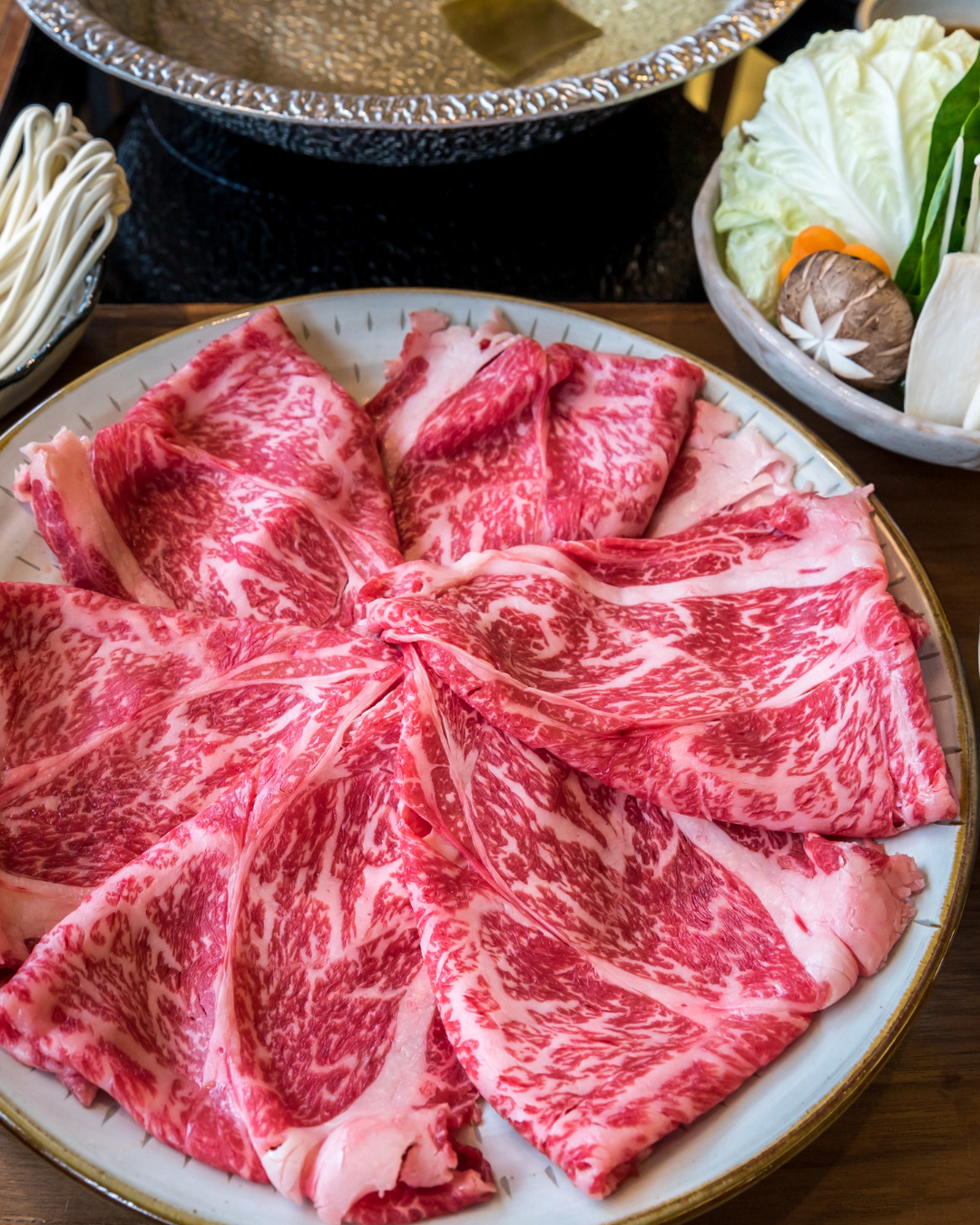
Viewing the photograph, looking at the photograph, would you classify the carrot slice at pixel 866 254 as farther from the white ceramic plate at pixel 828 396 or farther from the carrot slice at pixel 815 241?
the white ceramic plate at pixel 828 396

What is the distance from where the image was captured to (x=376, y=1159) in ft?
3.91

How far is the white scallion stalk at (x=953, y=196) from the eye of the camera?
1.93 m

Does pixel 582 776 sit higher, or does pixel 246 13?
pixel 246 13

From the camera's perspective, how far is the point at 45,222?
2.12 m

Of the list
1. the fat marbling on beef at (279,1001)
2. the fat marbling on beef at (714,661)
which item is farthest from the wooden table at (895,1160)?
the fat marbling on beef at (714,661)

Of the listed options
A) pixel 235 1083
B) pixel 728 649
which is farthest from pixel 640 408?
pixel 235 1083

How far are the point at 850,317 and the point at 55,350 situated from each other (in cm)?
168

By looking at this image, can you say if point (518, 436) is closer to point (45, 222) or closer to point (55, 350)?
point (55, 350)

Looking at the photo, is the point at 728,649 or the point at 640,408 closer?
the point at 728,649

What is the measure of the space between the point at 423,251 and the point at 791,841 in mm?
1863

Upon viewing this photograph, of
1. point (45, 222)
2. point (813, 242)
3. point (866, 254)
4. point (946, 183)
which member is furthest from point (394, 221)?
point (946, 183)

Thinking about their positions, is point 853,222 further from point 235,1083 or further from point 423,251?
point 235,1083

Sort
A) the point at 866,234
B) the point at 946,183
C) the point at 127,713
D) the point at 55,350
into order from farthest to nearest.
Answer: the point at 866,234 < the point at 55,350 < the point at 946,183 < the point at 127,713

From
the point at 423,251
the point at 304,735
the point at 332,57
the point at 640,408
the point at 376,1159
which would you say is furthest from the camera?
the point at 332,57
